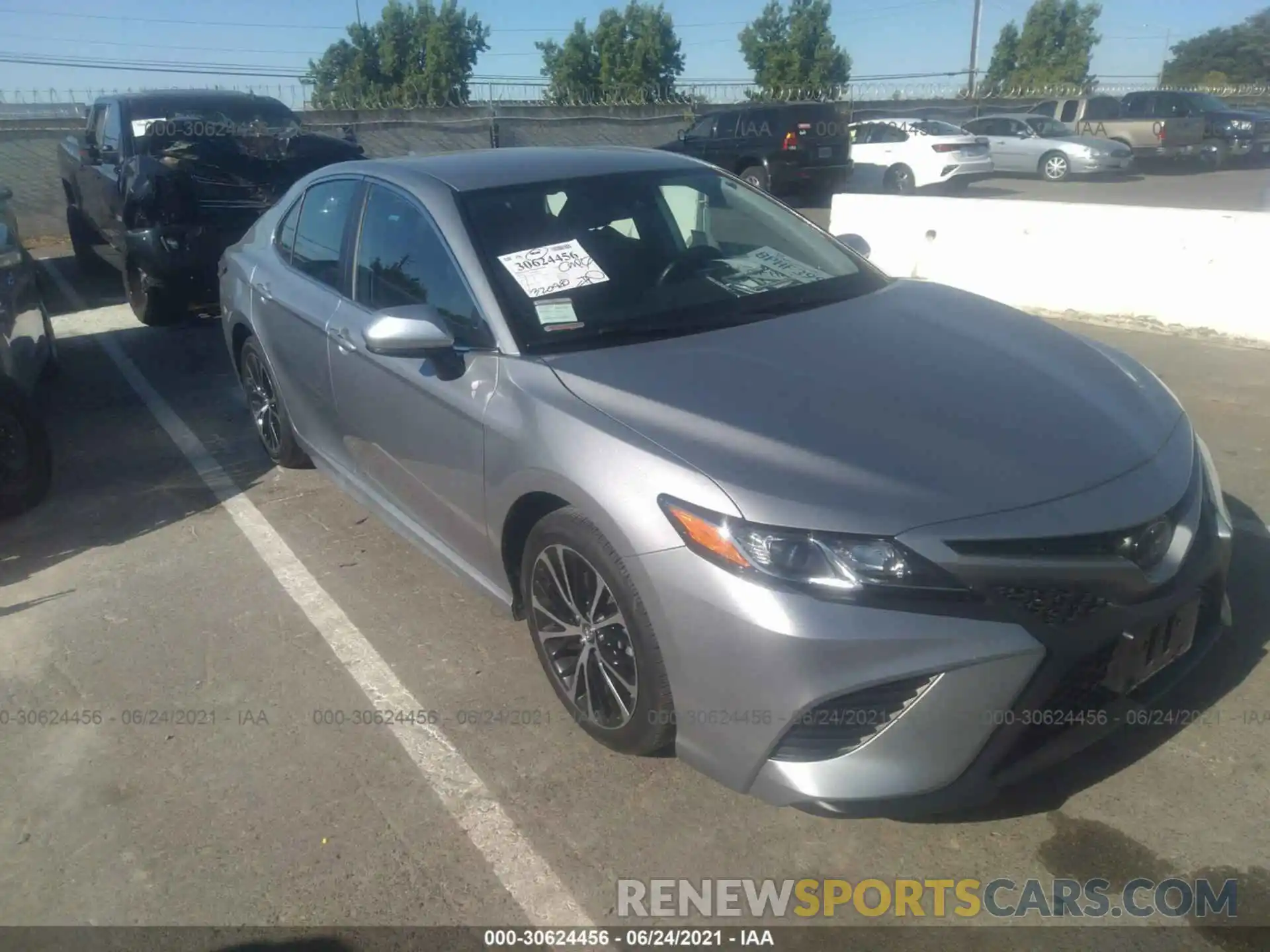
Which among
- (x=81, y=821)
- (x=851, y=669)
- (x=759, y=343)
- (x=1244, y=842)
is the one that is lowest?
(x=81, y=821)

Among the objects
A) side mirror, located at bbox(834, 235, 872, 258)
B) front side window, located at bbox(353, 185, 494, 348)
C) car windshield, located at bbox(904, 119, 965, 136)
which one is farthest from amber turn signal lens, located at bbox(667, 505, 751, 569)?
car windshield, located at bbox(904, 119, 965, 136)

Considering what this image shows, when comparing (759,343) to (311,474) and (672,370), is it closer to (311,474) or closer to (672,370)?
(672,370)

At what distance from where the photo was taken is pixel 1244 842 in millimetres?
2678

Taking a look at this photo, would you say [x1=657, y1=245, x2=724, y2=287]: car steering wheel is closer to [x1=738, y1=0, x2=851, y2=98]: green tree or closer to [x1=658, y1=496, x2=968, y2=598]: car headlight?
[x1=658, y1=496, x2=968, y2=598]: car headlight

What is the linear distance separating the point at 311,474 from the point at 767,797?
3.82 meters

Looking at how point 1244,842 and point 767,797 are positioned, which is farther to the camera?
point 1244,842

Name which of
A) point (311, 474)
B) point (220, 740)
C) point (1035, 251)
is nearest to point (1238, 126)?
point (1035, 251)

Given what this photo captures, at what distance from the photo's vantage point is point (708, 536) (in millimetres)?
2492

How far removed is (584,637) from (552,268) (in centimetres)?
128

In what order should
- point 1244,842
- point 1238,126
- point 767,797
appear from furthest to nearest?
point 1238,126 < point 1244,842 < point 767,797

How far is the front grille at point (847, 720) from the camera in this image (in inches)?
93.1

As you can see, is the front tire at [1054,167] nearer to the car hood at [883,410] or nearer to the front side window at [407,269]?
the car hood at [883,410]

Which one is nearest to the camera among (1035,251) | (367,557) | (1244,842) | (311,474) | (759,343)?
(1244,842)

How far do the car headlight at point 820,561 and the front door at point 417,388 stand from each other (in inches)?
43.5
